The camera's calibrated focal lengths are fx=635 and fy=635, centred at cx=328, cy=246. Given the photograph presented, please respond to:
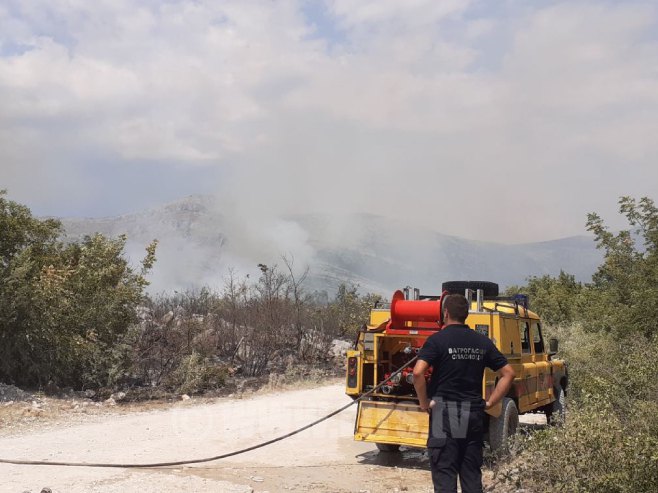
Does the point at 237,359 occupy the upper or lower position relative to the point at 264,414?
upper

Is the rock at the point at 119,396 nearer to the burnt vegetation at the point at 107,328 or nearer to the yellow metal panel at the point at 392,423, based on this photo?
the burnt vegetation at the point at 107,328

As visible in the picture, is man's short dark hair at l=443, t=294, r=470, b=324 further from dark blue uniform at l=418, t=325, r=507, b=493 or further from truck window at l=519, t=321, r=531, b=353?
truck window at l=519, t=321, r=531, b=353

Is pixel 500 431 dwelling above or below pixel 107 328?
below

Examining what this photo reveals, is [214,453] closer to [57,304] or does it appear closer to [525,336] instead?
[525,336]

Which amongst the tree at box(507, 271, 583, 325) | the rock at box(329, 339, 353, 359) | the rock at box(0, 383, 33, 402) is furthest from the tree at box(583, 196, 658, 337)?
the rock at box(0, 383, 33, 402)

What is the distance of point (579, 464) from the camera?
19.0 ft

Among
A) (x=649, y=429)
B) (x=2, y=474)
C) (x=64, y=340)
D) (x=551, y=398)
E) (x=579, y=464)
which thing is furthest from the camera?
(x=64, y=340)

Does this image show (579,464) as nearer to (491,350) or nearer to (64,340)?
(491,350)

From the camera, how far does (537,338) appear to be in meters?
9.94

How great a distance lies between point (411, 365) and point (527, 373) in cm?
181

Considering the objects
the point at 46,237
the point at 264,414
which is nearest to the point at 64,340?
the point at 46,237

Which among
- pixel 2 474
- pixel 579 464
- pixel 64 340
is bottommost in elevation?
pixel 2 474

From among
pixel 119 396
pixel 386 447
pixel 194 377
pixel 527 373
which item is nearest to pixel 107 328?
pixel 119 396

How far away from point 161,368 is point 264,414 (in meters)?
4.86
